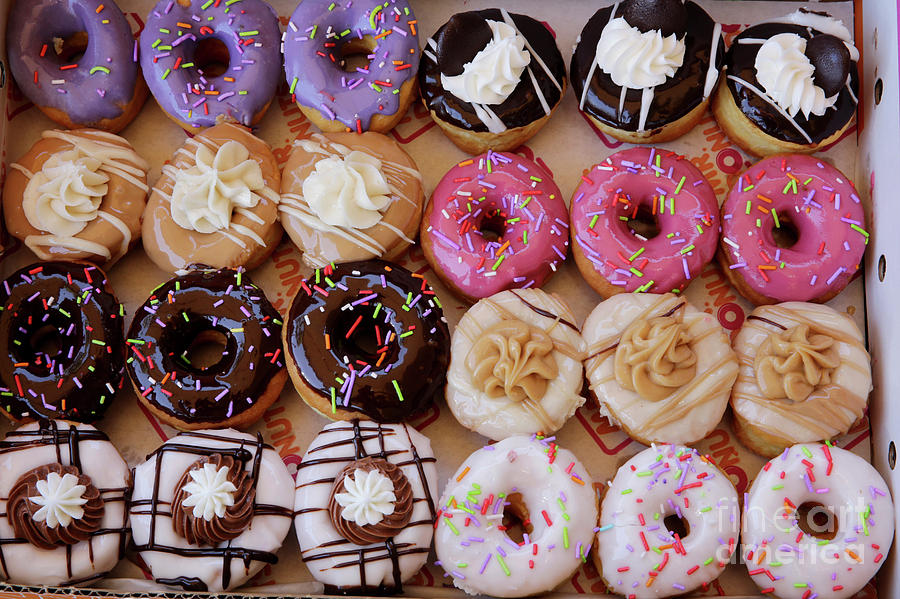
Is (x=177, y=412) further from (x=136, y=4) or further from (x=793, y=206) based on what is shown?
(x=793, y=206)

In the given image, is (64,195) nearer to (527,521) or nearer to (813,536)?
(527,521)

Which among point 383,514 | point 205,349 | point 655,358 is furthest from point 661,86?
point 205,349

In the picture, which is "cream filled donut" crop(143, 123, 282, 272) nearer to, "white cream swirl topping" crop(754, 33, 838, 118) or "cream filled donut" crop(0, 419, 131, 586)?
"cream filled donut" crop(0, 419, 131, 586)

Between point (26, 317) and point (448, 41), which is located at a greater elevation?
point (448, 41)

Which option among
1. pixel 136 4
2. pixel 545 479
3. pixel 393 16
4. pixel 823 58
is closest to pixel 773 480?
pixel 545 479

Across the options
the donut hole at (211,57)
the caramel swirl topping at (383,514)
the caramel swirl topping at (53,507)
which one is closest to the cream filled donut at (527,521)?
the caramel swirl topping at (383,514)

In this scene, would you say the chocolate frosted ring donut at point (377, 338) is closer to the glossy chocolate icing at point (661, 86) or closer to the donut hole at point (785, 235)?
the glossy chocolate icing at point (661, 86)

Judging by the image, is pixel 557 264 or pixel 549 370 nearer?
pixel 549 370
